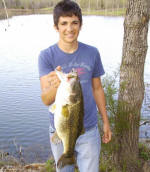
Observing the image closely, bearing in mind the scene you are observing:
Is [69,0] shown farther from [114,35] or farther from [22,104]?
[114,35]

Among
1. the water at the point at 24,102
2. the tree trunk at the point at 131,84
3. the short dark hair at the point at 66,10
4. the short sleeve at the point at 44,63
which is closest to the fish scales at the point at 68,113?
the short sleeve at the point at 44,63

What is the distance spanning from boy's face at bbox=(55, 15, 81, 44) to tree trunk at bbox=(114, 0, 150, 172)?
1395 mm

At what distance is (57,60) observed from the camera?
8.49 feet

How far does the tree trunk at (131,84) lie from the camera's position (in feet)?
11.8

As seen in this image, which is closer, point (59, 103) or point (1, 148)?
point (59, 103)

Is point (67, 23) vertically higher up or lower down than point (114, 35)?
higher up

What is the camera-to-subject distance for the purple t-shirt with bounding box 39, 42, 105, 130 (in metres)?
2.56

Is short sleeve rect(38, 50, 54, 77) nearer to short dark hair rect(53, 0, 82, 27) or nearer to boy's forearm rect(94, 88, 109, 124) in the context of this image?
short dark hair rect(53, 0, 82, 27)

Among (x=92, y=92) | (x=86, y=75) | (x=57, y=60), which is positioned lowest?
(x=92, y=92)

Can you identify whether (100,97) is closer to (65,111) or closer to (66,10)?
(65,111)

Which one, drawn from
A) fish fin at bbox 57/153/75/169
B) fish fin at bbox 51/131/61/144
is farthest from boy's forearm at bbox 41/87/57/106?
fish fin at bbox 57/153/75/169

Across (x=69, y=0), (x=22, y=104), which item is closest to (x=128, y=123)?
(x=69, y=0)

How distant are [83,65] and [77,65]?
0.23ft

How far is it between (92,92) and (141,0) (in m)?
1.73
